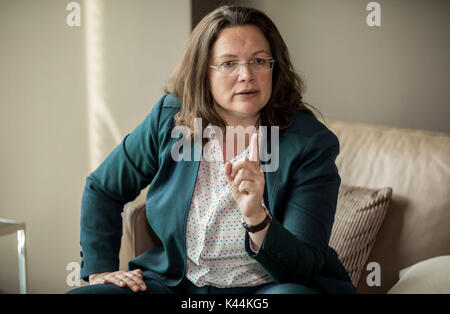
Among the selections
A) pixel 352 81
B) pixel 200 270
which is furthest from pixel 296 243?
pixel 352 81

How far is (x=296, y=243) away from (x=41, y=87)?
4.98 ft

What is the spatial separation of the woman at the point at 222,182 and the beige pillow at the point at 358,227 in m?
0.25

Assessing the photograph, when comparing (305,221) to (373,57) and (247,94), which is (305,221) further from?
(373,57)

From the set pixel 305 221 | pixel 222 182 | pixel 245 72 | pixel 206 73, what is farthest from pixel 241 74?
pixel 305 221

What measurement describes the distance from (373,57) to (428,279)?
3.13 ft

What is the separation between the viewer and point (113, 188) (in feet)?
4.67

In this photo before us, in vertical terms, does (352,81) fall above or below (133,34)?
below

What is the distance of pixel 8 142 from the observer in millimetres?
2365

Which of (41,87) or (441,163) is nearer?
(441,163)

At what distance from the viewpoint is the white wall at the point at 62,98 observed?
2.10m

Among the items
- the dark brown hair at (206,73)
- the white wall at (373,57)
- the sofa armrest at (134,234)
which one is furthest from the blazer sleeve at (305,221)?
the white wall at (373,57)

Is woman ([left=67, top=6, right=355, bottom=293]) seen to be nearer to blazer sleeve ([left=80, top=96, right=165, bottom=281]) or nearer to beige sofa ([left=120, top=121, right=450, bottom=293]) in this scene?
blazer sleeve ([left=80, top=96, right=165, bottom=281])

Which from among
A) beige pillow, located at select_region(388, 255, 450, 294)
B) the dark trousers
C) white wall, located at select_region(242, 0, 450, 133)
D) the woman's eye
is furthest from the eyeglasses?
white wall, located at select_region(242, 0, 450, 133)
